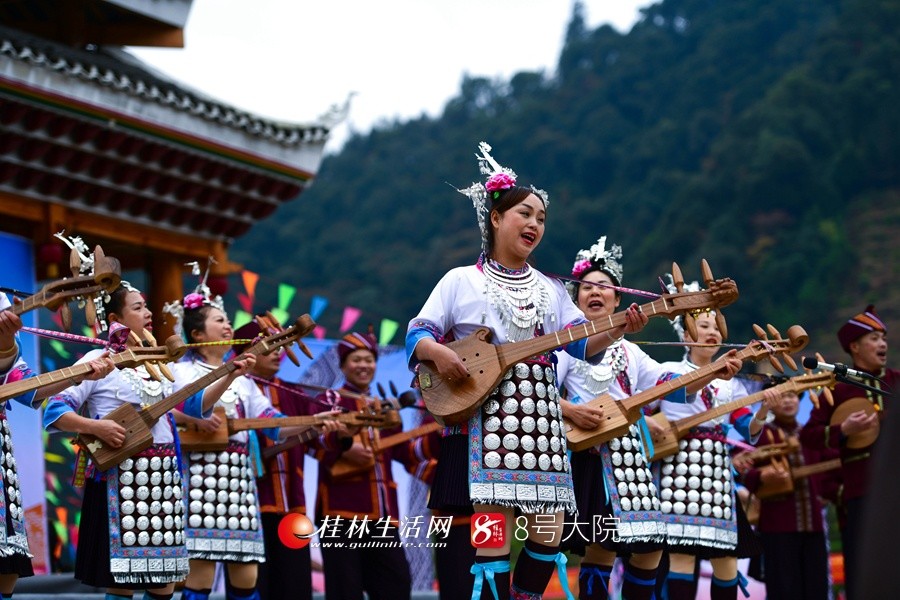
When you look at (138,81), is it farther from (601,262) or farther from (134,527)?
(134,527)

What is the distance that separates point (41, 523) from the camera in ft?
Answer: 32.9

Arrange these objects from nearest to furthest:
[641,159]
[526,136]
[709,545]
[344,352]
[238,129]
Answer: [709,545], [344,352], [238,129], [641,159], [526,136]

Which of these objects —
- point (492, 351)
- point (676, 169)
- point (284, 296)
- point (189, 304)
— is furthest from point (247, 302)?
point (676, 169)

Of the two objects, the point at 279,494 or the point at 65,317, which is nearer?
the point at 65,317

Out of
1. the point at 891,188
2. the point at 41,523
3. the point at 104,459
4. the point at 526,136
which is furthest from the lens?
the point at 526,136

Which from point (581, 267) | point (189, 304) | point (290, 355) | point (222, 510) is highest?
point (581, 267)

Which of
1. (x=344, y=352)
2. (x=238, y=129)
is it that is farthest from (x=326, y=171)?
(x=344, y=352)

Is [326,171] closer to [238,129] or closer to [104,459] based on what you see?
[238,129]

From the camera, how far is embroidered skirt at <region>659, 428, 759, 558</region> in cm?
671

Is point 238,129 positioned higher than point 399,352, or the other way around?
point 238,129

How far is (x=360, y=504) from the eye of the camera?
7.70 m

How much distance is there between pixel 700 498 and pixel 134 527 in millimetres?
2769

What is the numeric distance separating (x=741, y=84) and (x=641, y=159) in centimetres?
495

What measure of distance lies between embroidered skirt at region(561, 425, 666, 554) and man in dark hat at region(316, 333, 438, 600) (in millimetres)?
1575
